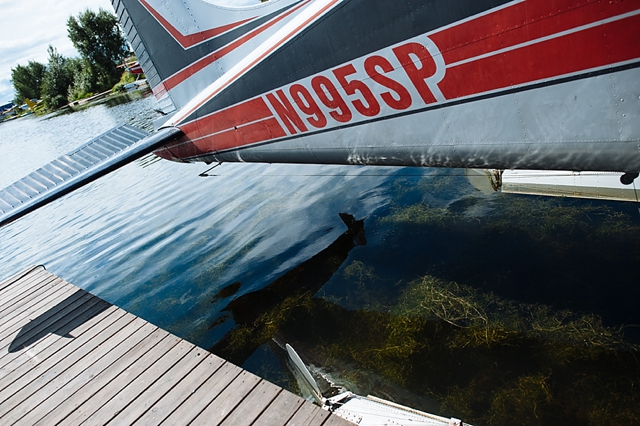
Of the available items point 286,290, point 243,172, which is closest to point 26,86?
point 243,172

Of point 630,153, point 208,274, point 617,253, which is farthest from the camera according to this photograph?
point 208,274

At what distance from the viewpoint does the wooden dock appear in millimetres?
3564

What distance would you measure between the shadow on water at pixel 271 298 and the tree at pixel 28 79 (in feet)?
405

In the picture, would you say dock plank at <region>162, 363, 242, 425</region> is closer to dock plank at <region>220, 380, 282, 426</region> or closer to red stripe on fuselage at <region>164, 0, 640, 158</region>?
dock plank at <region>220, 380, 282, 426</region>

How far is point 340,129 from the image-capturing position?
4.73 meters

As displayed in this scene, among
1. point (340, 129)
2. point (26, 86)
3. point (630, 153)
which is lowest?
point (630, 153)

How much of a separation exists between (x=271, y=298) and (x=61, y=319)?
320 centimetres

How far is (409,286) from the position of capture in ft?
18.6

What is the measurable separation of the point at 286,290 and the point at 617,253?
4788 mm

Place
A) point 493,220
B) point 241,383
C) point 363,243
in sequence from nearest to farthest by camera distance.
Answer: point 241,383 → point 493,220 → point 363,243

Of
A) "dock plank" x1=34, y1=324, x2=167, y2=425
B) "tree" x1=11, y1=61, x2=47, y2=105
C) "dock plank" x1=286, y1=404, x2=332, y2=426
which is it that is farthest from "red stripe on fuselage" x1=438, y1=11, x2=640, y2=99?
"tree" x1=11, y1=61, x2=47, y2=105

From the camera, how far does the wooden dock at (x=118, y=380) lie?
11.7ft

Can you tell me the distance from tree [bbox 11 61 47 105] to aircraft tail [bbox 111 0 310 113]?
392 feet

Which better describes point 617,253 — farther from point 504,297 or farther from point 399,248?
point 399,248
